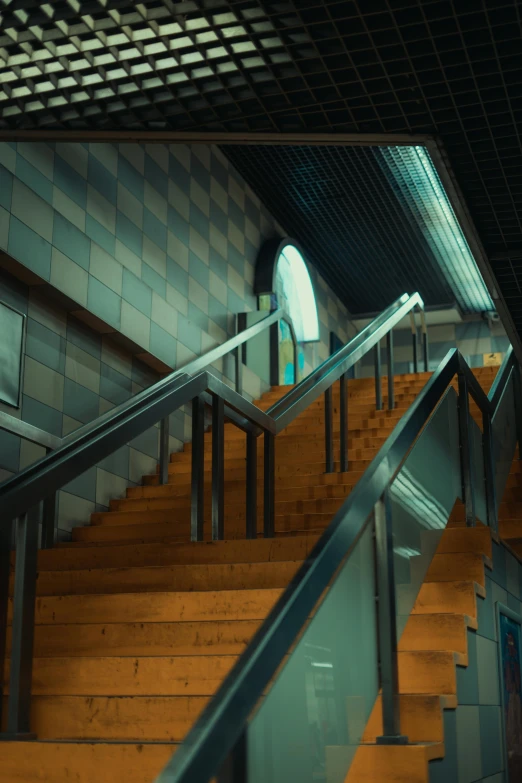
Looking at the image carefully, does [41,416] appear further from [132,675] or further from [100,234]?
[132,675]

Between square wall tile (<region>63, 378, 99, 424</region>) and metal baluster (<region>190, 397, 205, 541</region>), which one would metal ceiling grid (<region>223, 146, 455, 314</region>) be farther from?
metal baluster (<region>190, 397, 205, 541</region>)

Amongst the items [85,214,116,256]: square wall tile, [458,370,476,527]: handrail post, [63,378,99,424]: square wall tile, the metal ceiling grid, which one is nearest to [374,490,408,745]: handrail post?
[458,370,476,527]: handrail post

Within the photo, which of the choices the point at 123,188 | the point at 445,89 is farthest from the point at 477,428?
the point at 123,188

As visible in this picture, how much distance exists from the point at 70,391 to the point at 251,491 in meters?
1.91

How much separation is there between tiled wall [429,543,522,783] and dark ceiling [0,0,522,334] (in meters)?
1.84

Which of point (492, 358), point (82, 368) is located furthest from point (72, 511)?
point (492, 358)

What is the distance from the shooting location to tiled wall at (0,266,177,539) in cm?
552

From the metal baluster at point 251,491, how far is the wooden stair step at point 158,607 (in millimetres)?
1218

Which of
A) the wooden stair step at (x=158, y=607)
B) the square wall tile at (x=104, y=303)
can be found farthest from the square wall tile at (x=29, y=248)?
the wooden stair step at (x=158, y=607)

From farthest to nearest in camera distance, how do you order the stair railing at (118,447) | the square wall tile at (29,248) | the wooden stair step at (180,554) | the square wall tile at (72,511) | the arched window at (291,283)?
the arched window at (291,283)
the square wall tile at (72,511)
the square wall tile at (29,248)
the wooden stair step at (180,554)
the stair railing at (118,447)

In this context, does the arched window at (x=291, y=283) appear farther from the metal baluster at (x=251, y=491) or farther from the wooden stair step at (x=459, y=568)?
the wooden stair step at (x=459, y=568)

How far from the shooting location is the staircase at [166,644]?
248 cm

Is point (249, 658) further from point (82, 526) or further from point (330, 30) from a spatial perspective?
point (82, 526)

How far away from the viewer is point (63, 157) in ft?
20.6
